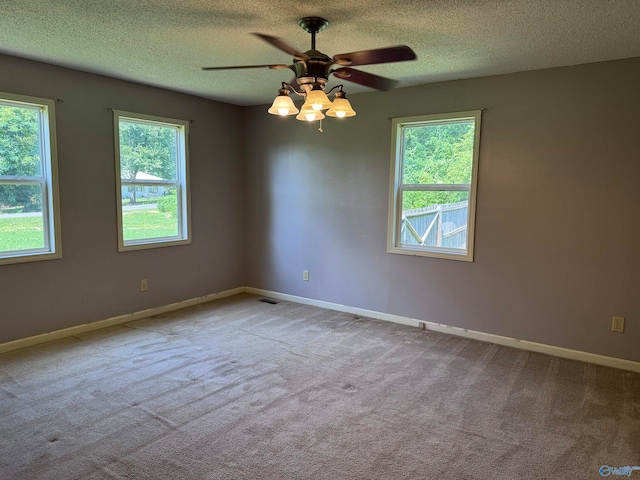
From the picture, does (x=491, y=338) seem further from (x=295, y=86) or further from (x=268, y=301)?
(x=295, y=86)

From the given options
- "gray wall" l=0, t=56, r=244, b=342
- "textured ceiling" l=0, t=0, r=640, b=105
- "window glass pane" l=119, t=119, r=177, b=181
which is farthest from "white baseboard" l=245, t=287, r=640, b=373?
"textured ceiling" l=0, t=0, r=640, b=105

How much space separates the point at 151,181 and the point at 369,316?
2809 mm

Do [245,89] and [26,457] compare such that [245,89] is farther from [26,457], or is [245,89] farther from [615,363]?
[615,363]

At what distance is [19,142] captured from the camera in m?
3.49

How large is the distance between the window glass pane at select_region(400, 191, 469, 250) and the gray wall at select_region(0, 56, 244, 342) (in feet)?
7.84

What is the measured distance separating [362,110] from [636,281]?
2908mm

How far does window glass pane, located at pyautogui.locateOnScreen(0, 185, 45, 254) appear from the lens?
3469 mm

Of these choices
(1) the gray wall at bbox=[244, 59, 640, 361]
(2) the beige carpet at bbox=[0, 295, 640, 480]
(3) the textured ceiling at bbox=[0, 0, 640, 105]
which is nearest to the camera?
(2) the beige carpet at bbox=[0, 295, 640, 480]

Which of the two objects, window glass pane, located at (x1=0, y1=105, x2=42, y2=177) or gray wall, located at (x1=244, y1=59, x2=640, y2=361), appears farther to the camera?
window glass pane, located at (x1=0, y1=105, x2=42, y2=177)

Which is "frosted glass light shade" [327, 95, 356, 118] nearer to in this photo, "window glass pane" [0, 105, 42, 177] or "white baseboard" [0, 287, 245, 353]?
"window glass pane" [0, 105, 42, 177]

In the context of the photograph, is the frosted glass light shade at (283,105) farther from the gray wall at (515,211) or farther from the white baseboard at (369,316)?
the white baseboard at (369,316)

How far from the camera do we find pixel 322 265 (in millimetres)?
4930

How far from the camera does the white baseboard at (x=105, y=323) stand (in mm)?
3561

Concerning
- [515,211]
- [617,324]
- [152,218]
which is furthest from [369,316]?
[152,218]
